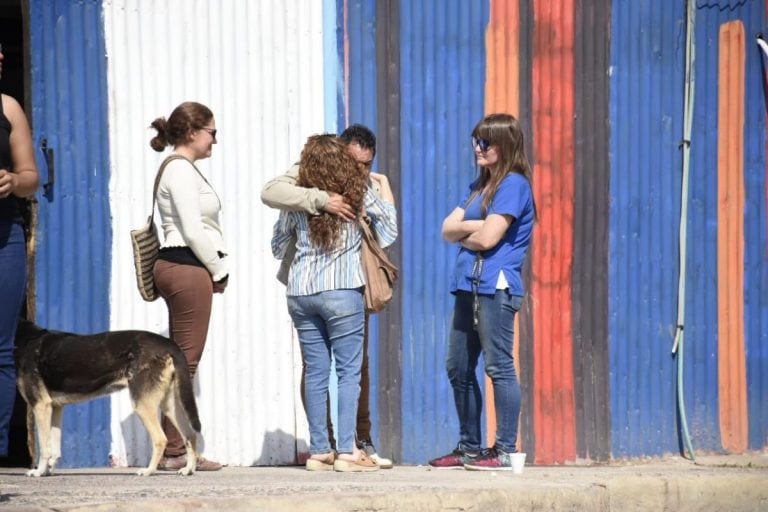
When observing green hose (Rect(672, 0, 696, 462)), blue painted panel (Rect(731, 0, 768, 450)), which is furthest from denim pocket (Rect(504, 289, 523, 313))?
blue painted panel (Rect(731, 0, 768, 450))

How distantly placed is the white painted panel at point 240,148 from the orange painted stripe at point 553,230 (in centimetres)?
151

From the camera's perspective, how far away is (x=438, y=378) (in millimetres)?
8586

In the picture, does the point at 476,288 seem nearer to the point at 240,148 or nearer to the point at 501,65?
the point at 240,148

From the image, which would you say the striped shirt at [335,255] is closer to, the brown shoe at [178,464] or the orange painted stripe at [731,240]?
the brown shoe at [178,464]

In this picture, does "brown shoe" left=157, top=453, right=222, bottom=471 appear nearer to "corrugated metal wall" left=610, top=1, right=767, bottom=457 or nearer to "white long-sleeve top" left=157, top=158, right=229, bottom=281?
"white long-sleeve top" left=157, top=158, right=229, bottom=281

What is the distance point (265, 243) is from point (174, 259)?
1169mm

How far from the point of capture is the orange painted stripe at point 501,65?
8.68 meters

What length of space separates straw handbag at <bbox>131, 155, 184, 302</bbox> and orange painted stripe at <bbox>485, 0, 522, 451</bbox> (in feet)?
7.85

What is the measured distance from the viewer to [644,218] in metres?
9.07

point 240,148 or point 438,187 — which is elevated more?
point 240,148

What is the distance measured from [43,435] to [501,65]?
373 centimetres

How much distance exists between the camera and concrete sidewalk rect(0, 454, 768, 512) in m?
5.75

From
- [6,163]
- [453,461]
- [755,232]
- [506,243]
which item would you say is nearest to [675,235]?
[755,232]

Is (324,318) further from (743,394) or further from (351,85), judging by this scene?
(743,394)
